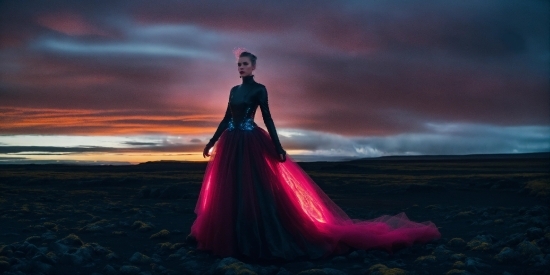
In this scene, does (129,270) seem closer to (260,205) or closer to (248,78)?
(260,205)

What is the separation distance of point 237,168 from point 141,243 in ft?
10.1

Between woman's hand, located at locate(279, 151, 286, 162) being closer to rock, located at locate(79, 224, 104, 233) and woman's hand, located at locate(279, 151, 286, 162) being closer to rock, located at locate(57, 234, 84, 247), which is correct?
rock, located at locate(57, 234, 84, 247)

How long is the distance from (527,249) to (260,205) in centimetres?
442

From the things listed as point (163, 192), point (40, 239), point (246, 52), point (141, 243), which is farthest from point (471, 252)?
point (163, 192)

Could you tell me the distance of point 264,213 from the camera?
808 cm

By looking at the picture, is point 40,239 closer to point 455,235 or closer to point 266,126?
point 266,126

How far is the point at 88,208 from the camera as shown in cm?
1611

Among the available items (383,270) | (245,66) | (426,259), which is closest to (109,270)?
(245,66)

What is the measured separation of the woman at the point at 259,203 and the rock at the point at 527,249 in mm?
1826

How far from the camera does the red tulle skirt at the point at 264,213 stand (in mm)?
7996

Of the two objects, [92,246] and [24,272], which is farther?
[92,246]

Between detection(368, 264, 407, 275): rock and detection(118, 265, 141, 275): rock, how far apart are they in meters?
3.37

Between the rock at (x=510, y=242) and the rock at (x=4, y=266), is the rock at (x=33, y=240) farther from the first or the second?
the rock at (x=510, y=242)

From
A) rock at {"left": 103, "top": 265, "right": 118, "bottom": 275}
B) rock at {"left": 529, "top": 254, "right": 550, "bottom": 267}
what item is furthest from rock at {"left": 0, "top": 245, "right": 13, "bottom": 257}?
rock at {"left": 529, "top": 254, "right": 550, "bottom": 267}
